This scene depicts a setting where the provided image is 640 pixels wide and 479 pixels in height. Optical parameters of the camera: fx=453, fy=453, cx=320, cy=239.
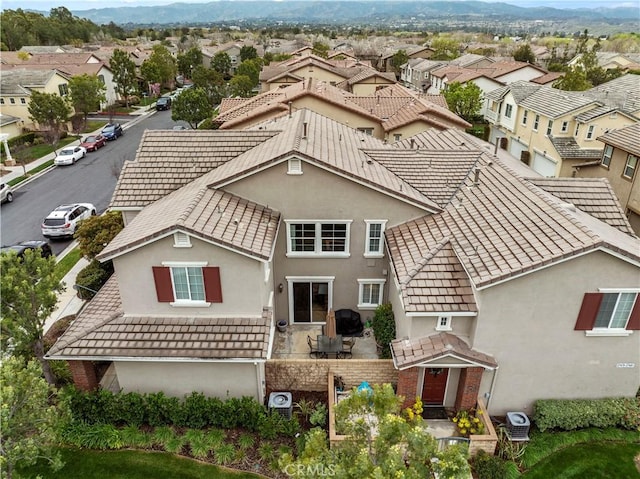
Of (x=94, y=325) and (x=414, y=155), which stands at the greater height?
(x=414, y=155)

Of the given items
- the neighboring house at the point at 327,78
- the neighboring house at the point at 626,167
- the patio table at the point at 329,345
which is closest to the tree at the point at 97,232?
the patio table at the point at 329,345

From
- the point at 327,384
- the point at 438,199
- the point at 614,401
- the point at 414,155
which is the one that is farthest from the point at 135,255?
the point at 614,401

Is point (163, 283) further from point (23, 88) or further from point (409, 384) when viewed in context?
point (23, 88)

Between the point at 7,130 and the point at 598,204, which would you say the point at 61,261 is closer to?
the point at 598,204

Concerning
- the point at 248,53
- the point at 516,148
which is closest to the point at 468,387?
the point at 516,148

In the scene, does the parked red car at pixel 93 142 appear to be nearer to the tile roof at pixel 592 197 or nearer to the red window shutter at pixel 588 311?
the tile roof at pixel 592 197

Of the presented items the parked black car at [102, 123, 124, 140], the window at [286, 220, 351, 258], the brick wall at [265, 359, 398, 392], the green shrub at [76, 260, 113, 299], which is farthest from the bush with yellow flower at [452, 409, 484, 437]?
the parked black car at [102, 123, 124, 140]
